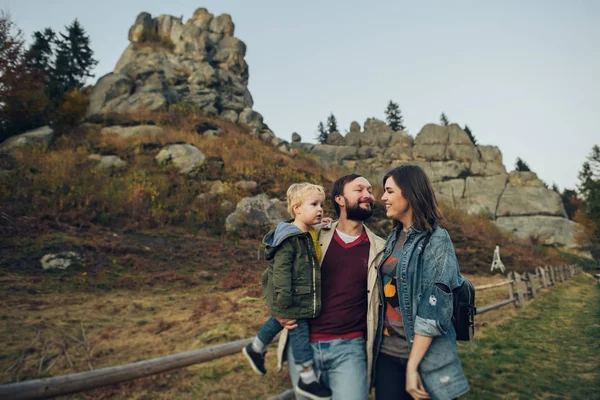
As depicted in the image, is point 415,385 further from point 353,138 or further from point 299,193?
point 353,138

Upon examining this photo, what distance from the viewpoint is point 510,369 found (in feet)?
19.9

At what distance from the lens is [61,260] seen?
8828 millimetres

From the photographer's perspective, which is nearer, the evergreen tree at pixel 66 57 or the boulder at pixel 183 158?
the boulder at pixel 183 158

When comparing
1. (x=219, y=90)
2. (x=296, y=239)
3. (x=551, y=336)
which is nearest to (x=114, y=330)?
(x=296, y=239)

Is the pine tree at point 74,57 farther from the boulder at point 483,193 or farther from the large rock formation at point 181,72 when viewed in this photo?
the boulder at point 483,193

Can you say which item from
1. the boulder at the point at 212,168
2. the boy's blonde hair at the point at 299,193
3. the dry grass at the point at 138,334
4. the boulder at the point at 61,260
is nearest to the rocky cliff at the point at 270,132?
the boulder at the point at 212,168

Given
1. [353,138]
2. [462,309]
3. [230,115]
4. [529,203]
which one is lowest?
[462,309]

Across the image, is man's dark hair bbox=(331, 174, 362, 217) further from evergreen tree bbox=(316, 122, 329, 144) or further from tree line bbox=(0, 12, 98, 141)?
evergreen tree bbox=(316, 122, 329, 144)

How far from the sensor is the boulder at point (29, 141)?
54.9 ft

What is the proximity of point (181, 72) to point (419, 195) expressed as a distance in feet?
118

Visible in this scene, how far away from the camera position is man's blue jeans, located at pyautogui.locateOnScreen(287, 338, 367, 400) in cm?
221

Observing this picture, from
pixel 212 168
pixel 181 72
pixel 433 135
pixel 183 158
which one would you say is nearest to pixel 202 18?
pixel 181 72

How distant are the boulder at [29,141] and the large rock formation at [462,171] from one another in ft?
83.9

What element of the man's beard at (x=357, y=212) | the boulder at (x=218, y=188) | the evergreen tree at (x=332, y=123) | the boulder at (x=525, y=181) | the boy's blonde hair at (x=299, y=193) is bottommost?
the man's beard at (x=357, y=212)
